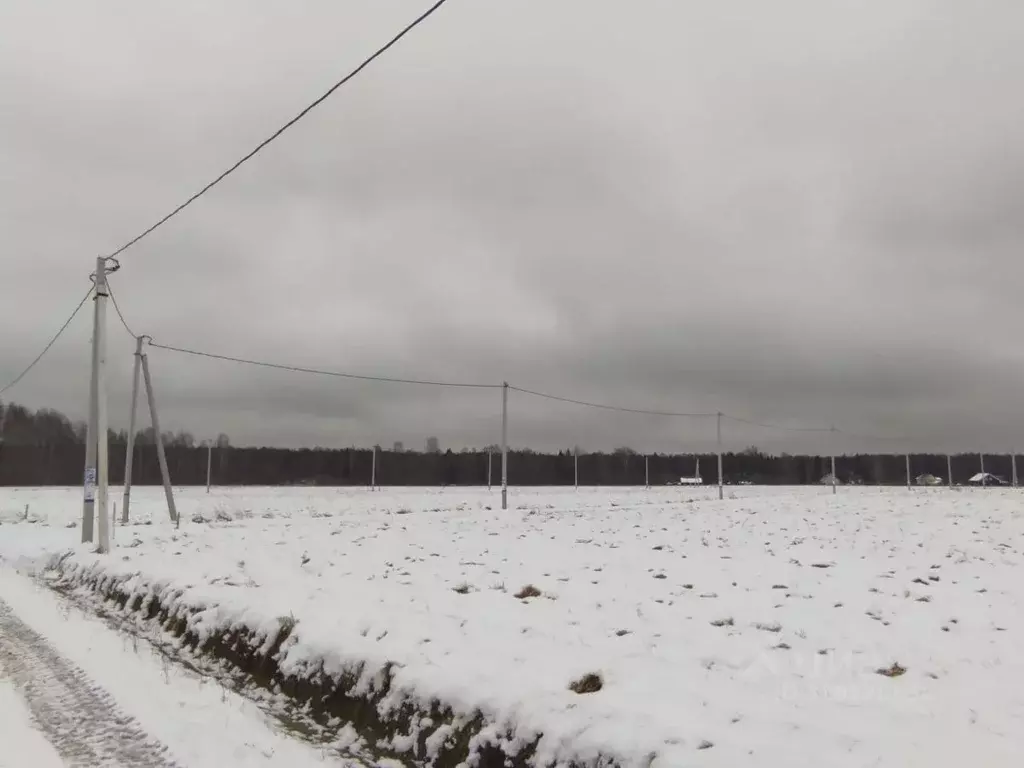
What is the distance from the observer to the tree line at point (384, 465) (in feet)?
232

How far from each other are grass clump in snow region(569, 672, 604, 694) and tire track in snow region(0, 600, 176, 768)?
9.51ft

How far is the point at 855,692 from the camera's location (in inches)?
207

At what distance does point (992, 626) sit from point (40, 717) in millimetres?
9318

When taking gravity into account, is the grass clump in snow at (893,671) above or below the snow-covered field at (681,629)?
below

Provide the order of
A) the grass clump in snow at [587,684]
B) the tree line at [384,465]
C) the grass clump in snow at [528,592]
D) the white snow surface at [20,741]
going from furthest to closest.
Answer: the tree line at [384,465], the grass clump in snow at [528,592], the grass clump in snow at [587,684], the white snow surface at [20,741]

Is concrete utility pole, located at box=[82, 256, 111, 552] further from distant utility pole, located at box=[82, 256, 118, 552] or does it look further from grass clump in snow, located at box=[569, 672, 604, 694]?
grass clump in snow, located at box=[569, 672, 604, 694]

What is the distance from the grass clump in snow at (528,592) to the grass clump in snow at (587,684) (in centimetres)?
371

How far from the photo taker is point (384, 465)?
8750 cm

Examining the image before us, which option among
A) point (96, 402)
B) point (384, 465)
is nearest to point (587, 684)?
point (96, 402)

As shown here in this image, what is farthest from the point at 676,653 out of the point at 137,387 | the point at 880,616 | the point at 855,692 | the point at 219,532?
the point at 137,387

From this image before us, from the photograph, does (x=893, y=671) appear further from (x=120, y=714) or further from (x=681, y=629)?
(x=120, y=714)

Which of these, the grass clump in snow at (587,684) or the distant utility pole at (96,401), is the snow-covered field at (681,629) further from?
the distant utility pole at (96,401)

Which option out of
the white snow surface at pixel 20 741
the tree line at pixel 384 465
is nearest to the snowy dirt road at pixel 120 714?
the white snow surface at pixel 20 741

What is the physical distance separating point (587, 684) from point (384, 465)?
277ft
